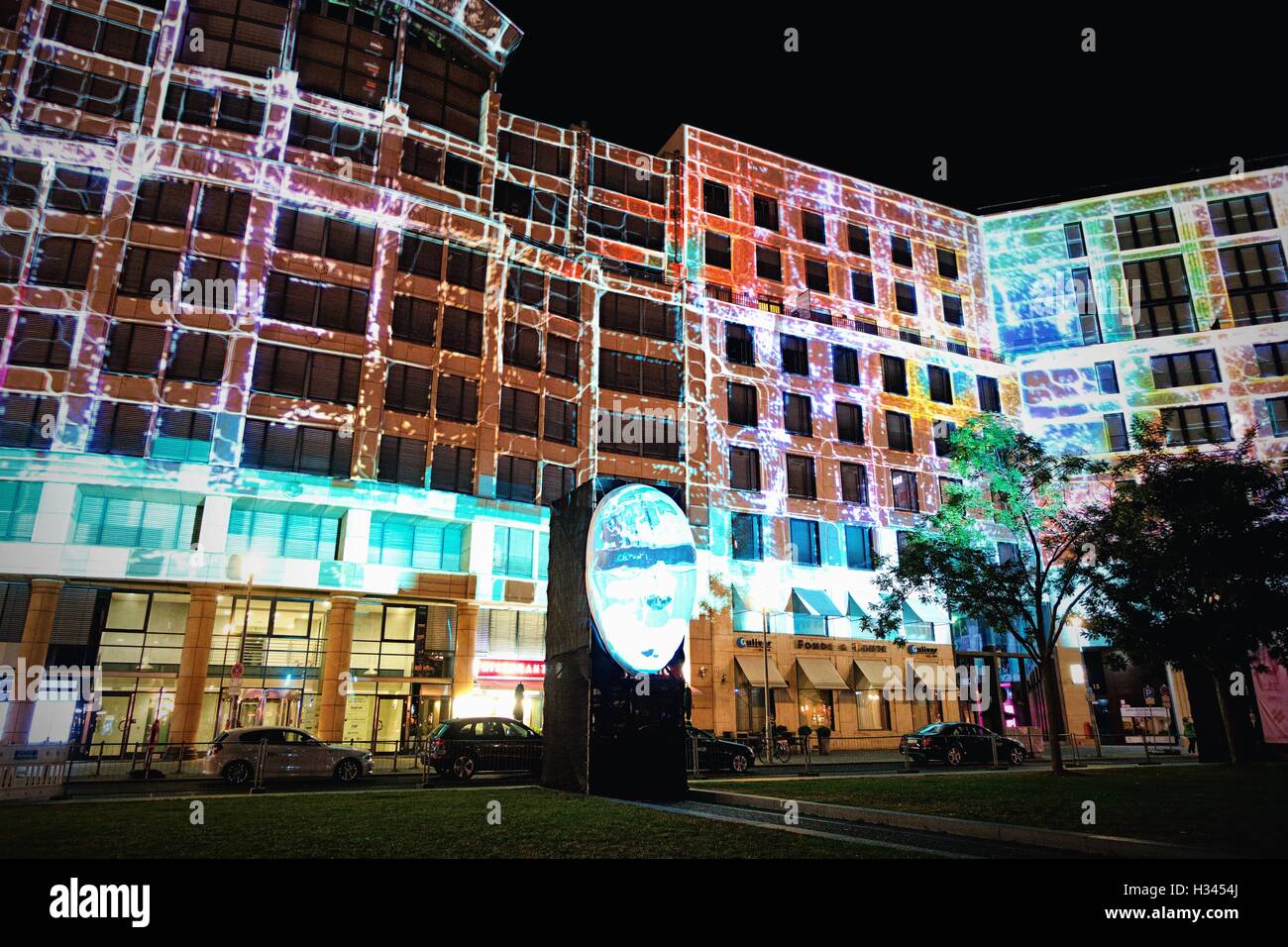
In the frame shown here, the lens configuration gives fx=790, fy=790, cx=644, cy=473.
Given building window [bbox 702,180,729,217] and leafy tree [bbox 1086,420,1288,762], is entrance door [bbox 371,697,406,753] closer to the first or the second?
leafy tree [bbox 1086,420,1288,762]

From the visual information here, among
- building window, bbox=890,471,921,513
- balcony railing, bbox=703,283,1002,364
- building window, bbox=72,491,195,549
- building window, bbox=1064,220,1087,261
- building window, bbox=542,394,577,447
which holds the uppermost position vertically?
building window, bbox=1064,220,1087,261

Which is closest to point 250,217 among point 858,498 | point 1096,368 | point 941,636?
point 858,498

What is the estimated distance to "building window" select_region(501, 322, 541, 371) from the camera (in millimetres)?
37500

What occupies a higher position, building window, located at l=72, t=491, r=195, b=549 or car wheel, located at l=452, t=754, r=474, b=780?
building window, located at l=72, t=491, r=195, b=549

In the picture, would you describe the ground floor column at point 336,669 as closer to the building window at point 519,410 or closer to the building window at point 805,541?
the building window at point 519,410

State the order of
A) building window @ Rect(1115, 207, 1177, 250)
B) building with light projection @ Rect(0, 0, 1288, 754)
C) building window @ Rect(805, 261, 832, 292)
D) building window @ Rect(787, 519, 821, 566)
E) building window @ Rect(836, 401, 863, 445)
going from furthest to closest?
building window @ Rect(1115, 207, 1177, 250)
building window @ Rect(805, 261, 832, 292)
building window @ Rect(836, 401, 863, 445)
building window @ Rect(787, 519, 821, 566)
building with light projection @ Rect(0, 0, 1288, 754)

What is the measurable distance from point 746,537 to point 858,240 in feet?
67.1

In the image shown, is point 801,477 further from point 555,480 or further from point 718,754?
point 718,754

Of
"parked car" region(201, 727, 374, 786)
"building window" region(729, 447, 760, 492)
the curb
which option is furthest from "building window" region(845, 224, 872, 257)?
the curb

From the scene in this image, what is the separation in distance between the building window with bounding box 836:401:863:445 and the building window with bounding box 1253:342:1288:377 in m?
23.5

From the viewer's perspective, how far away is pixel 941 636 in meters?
43.1

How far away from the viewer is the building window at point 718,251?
43625 millimetres

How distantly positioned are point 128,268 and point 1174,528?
38211 mm
